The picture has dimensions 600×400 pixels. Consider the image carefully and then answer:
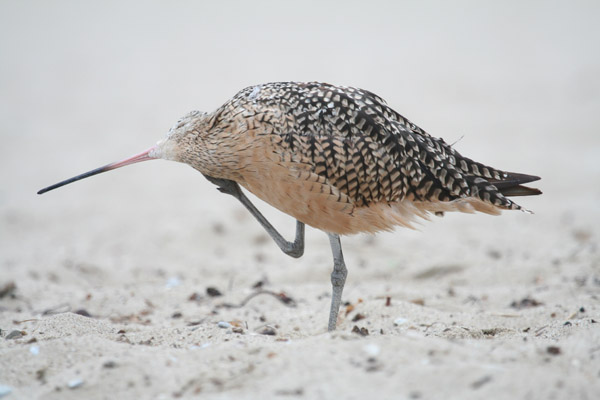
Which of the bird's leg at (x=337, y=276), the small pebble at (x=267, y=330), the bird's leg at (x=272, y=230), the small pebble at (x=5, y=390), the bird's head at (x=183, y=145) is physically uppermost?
the bird's head at (x=183, y=145)

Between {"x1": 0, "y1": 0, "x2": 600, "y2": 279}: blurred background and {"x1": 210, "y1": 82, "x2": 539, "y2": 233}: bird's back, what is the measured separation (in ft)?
13.3

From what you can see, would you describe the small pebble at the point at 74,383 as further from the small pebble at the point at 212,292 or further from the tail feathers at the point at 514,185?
the tail feathers at the point at 514,185

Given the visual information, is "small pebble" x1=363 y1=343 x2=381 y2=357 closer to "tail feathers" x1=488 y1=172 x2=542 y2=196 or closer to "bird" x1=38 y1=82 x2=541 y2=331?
"bird" x1=38 y1=82 x2=541 y2=331

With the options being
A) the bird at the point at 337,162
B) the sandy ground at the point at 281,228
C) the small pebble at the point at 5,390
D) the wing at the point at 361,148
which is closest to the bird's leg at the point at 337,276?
the bird at the point at 337,162

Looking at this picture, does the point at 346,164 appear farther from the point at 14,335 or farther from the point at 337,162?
the point at 14,335

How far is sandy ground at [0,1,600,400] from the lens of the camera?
4289mm

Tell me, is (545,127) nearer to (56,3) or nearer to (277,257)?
(277,257)

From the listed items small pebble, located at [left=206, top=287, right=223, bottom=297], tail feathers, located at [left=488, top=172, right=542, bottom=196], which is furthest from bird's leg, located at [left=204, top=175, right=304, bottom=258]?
tail feathers, located at [left=488, top=172, right=542, bottom=196]

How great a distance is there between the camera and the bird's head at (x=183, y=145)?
622cm

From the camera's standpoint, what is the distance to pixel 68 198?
13.0 m

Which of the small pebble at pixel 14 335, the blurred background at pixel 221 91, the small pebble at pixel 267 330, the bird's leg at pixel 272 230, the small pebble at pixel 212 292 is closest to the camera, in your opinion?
the small pebble at pixel 14 335

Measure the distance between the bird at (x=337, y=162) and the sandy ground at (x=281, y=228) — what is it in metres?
1.08

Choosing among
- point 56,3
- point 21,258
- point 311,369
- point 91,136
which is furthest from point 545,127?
point 56,3

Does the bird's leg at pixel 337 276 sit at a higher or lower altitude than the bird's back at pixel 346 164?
lower
